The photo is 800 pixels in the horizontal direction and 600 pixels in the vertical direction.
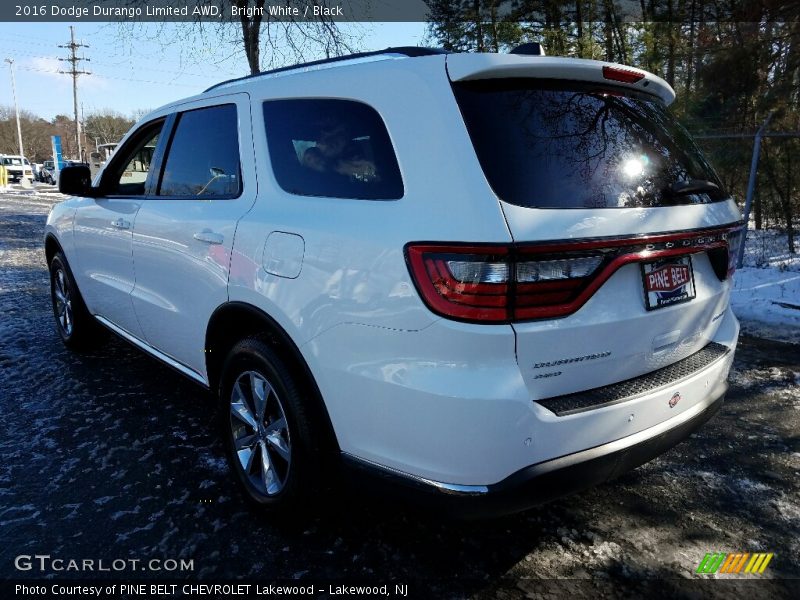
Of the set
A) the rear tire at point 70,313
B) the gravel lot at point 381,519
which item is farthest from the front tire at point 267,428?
the rear tire at point 70,313

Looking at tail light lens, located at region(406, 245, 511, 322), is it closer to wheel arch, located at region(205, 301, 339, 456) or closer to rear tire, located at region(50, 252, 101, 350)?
wheel arch, located at region(205, 301, 339, 456)

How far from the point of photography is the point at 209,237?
2.67 meters

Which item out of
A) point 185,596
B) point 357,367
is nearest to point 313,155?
point 357,367

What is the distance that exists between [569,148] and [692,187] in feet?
2.03

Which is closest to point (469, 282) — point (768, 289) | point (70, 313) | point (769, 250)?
point (70, 313)

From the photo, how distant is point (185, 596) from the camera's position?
211 centimetres

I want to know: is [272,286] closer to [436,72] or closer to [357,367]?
[357,367]

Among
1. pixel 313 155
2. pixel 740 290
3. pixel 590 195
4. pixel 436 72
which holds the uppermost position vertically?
pixel 436 72

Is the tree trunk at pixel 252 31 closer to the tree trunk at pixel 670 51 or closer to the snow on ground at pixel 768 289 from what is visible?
the tree trunk at pixel 670 51

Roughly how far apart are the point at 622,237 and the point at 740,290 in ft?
19.3

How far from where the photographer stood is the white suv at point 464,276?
1740 millimetres

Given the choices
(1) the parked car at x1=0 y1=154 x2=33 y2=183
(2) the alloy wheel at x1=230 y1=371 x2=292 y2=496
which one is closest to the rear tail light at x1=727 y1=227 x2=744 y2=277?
(2) the alloy wheel at x1=230 y1=371 x2=292 y2=496

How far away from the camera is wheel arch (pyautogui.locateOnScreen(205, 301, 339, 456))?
2.15m

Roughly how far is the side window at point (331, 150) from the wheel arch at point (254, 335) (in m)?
0.56
